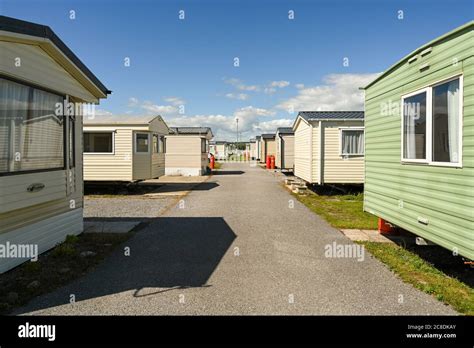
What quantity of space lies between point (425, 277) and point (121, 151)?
12053 mm

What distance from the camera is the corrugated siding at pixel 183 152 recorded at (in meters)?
23.2

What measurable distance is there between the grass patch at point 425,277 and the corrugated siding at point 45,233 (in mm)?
5734

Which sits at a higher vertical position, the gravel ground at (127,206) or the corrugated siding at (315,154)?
the corrugated siding at (315,154)

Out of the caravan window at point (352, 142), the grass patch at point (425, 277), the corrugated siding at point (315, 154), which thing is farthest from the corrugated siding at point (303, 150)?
the grass patch at point (425, 277)

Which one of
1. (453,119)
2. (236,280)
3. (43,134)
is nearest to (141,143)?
(43,134)

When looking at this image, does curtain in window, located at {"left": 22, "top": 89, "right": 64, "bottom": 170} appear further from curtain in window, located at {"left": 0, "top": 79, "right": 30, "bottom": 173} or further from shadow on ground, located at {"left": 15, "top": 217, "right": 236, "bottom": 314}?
shadow on ground, located at {"left": 15, "top": 217, "right": 236, "bottom": 314}

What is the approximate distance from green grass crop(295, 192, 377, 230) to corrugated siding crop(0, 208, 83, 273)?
19.5 ft

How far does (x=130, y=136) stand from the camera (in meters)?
13.7

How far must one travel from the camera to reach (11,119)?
4719 millimetres

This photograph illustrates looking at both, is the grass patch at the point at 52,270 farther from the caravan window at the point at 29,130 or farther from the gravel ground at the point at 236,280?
the caravan window at the point at 29,130

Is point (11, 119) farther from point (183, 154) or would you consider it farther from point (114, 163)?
point (183, 154)
